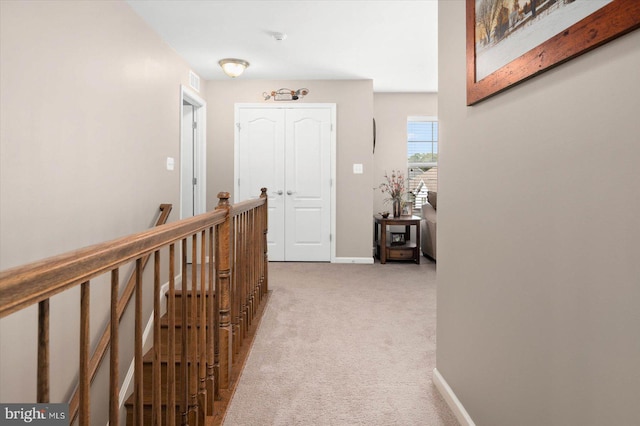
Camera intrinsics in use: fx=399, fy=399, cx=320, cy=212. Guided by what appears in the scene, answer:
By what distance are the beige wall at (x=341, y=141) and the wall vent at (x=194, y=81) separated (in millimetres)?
380

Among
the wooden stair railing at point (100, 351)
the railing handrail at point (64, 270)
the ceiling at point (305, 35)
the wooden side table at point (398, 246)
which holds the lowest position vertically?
the wooden stair railing at point (100, 351)

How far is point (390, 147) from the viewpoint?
6.14 m

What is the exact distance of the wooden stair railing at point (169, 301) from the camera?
25.8 inches

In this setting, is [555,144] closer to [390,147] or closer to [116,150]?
[116,150]

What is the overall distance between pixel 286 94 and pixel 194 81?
1193 millimetres

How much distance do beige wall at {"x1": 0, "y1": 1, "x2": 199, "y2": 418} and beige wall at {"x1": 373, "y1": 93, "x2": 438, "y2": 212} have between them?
3461mm

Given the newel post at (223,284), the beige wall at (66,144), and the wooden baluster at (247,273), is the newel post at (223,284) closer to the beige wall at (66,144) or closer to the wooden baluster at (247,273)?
the wooden baluster at (247,273)

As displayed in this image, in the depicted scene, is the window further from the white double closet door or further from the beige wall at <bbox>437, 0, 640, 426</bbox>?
the beige wall at <bbox>437, 0, 640, 426</bbox>

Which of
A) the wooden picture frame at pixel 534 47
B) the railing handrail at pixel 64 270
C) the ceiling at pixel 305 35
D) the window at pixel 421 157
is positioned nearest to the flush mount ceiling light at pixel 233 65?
the ceiling at pixel 305 35

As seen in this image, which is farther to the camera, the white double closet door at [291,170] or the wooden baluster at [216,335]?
the white double closet door at [291,170]

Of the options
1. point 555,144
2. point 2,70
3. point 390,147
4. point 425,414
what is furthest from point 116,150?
point 390,147

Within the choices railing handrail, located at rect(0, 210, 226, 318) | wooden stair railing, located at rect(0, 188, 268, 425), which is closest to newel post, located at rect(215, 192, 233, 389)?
wooden stair railing, located at rect(0, 188, 268, 425)

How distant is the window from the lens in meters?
6.25

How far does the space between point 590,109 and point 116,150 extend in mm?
3040
